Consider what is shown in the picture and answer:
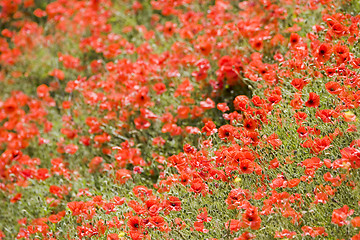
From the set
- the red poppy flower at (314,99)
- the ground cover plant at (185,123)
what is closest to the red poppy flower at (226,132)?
the ground cover plant at (185,123)

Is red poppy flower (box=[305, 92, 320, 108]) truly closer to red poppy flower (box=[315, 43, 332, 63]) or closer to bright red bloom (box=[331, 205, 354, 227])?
red poppy flower (box=[315, 43, 332, 63])

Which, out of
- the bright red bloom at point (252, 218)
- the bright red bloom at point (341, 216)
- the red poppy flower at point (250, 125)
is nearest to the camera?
the bright red bloom at point (341, 216)

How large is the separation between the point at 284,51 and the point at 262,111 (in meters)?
1.24

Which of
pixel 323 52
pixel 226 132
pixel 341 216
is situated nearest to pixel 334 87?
pixel 323 52

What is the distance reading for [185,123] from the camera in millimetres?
4008

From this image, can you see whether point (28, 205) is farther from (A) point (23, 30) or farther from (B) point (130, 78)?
(A) point (23, 30)

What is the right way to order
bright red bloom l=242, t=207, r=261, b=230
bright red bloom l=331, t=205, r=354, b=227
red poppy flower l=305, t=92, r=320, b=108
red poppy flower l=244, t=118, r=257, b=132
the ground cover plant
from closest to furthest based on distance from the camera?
bright red bloom l=331, t=205, r=354, b=227, bright red bloom l=242, t=207, r=261, b=230, the ground cover plant, red poppy flower l=305, t=92, r=320, b=108, red poppy flower l=244, t=118, r=257, b=132

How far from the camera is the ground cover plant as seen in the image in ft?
8.43

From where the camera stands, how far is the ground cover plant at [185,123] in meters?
2.57

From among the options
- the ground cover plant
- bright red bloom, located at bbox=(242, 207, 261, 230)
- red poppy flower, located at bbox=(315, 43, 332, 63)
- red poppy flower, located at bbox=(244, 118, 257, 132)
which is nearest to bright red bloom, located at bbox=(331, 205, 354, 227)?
the ground cover plant

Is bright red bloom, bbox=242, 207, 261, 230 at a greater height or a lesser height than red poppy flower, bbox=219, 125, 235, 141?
lesser

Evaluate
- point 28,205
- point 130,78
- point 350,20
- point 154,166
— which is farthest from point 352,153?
point 28,205

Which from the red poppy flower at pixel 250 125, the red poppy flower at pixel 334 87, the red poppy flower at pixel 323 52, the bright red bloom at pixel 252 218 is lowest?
the bright red bloom at pixel 252 218

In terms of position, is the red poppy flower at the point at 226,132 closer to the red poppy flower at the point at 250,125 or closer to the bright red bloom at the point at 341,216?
the red poppy flower at the point at 250,125
